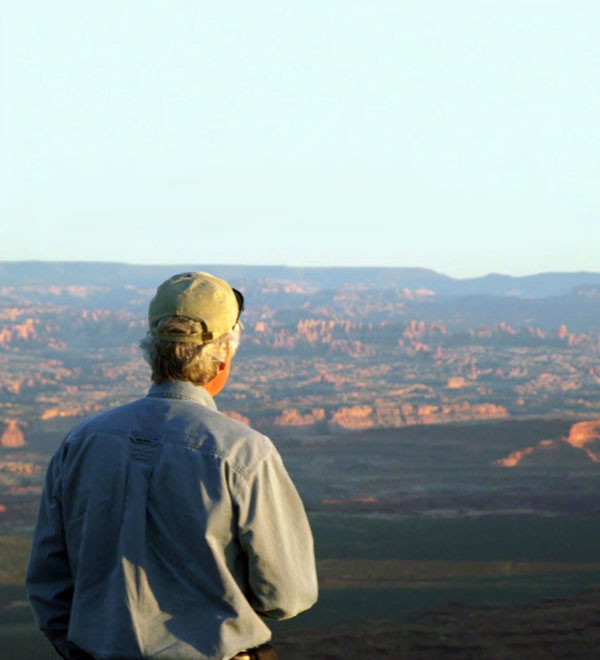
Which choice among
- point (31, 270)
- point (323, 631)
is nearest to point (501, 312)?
point (31, 270)

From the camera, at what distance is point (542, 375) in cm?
5619

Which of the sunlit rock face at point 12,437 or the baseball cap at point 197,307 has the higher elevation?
the baseball cap at point 197,307

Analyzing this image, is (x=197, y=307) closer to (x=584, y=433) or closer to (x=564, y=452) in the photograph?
(x=564, y=452)

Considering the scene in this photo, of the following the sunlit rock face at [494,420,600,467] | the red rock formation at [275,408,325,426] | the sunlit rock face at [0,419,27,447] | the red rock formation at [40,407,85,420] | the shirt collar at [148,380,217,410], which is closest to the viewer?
the shirt collar at [148,380,217,410]

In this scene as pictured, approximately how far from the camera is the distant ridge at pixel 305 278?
112625 millimetres

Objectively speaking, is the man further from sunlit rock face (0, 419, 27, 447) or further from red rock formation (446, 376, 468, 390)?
red rock formation (446, 376, 468, 390)

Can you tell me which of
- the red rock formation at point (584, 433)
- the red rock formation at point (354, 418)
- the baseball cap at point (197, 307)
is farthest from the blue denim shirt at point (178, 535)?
the red rock formation at point (354, 418)

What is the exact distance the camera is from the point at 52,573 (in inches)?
94.0

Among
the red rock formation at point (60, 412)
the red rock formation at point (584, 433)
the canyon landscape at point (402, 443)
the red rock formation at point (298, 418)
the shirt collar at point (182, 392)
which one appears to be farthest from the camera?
the red rock formation at point (60, 412)

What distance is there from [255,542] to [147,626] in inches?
10.1

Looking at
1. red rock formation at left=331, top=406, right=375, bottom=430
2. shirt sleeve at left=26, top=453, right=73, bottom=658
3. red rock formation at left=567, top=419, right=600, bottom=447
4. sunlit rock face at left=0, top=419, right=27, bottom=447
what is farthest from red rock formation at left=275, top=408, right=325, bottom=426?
shirt sleeve at left=26, top=453, right=73, bottom=658

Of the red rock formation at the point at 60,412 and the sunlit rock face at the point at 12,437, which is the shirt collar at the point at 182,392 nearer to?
the sunlit rock face at the point at 12,437

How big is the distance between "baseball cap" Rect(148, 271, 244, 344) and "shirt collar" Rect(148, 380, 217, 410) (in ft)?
0.29

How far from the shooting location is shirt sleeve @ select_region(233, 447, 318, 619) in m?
2.21
